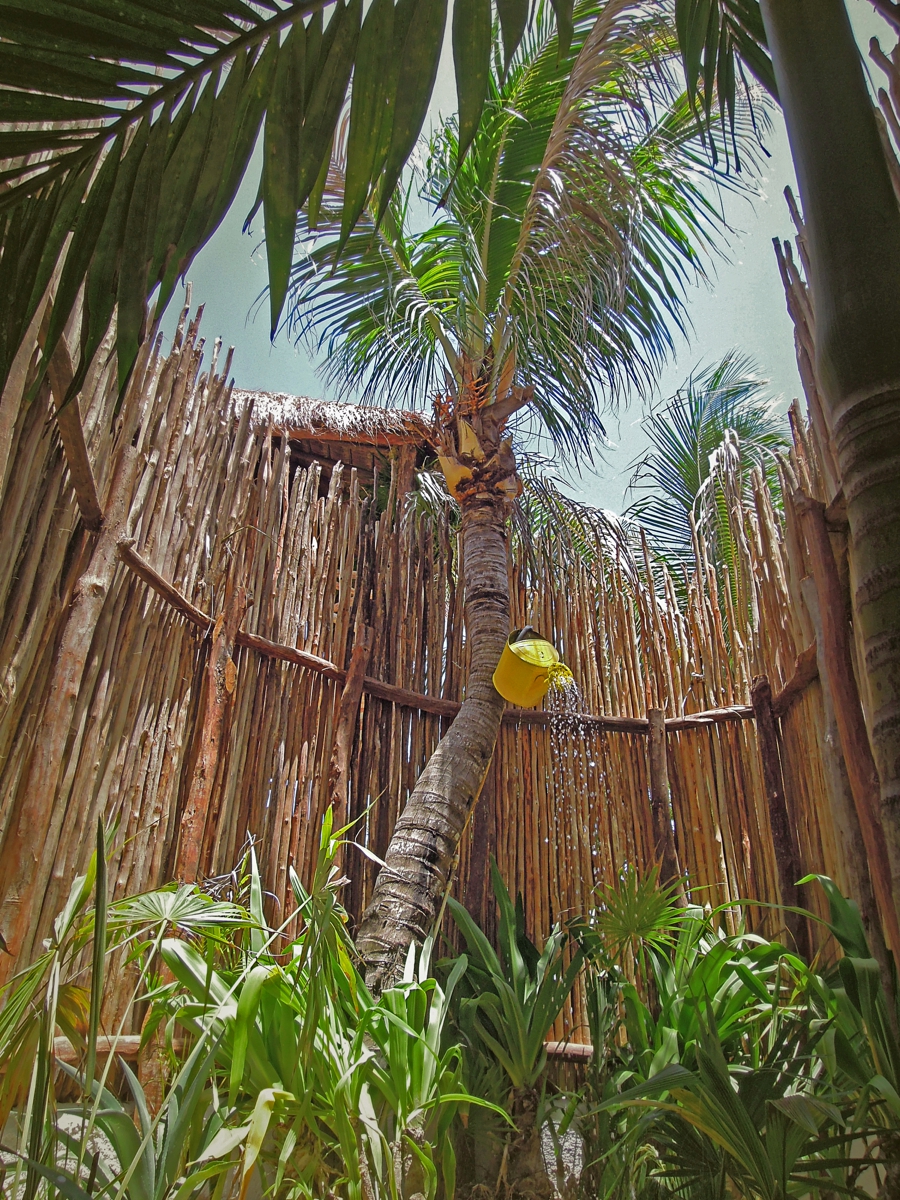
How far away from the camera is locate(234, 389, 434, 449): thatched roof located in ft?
20.0

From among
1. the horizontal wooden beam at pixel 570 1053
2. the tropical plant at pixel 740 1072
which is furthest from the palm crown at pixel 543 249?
the horizontal wooden beam at pixel 570 1053

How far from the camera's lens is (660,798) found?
3.80m

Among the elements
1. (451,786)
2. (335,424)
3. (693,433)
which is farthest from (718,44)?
(693,433)

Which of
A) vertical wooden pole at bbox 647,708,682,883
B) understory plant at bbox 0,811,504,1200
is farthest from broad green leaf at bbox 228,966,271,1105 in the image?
vertical wooden pole at bbox 647,708,682,883

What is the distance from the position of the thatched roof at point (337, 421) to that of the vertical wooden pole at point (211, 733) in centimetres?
315

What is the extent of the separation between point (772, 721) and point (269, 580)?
2.04 metres

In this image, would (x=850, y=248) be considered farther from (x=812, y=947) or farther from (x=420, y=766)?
(x=420, y=766)

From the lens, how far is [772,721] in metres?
3.19

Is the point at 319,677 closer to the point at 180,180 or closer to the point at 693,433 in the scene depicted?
the point at 180,180

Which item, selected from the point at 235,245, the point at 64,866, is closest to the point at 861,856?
the point at 64,866

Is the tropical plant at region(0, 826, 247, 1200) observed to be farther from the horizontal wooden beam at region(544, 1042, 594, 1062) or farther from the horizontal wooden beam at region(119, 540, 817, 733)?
the horizontal wooden beam at region(544, 1042, 594, 1062)

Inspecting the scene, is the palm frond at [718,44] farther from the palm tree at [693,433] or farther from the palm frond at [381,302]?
the palm tree at [693,433]

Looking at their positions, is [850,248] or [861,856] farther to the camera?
[861,856]

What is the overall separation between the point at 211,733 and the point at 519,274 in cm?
270
